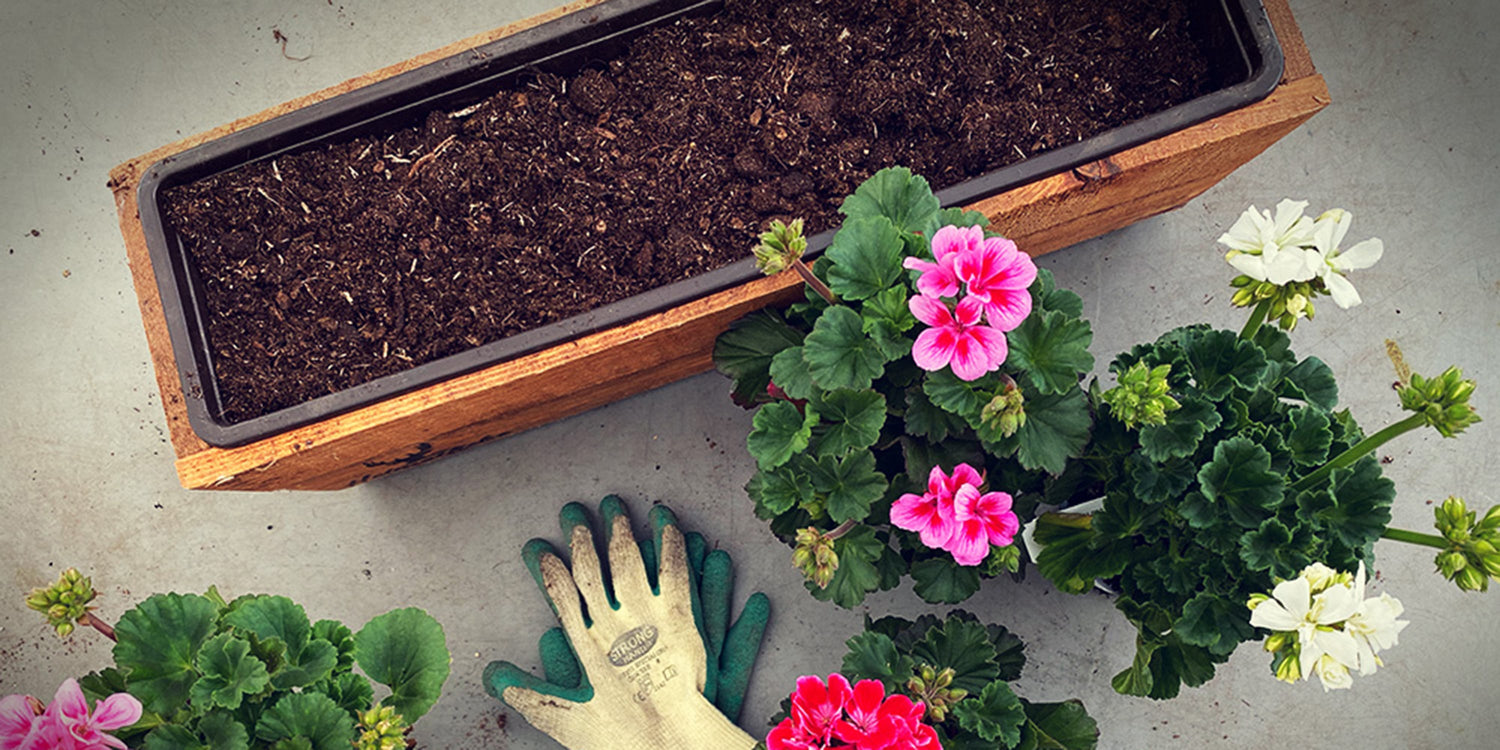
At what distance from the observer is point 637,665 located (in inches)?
70.9

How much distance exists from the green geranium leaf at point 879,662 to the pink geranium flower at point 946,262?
0.50 meters

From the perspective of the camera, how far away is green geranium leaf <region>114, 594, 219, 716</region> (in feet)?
3.74

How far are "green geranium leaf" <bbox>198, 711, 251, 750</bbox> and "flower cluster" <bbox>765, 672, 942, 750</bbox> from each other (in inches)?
22.4

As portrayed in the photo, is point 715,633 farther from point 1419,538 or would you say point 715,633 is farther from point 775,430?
point 1419,538

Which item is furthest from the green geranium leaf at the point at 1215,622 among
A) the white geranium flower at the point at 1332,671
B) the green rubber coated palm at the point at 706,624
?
the green rubber coated palm at the point at 706,624

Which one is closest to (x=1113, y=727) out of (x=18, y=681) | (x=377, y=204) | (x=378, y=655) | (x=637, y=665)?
(x=637, y=665)

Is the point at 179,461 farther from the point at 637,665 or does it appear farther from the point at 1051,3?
the point at 1051,3

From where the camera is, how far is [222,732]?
1114mm

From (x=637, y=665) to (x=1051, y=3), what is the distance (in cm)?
128

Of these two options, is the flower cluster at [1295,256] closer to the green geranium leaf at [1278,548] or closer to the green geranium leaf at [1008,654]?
the green geranium leaf at [1278,548]

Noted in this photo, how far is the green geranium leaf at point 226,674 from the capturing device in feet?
3.59

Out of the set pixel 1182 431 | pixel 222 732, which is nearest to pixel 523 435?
pixel 222 732

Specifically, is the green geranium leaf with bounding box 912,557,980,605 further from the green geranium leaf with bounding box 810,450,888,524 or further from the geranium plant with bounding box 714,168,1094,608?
the green geranium leaf with bounding box 810,450,888,524

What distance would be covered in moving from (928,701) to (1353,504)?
53cm
